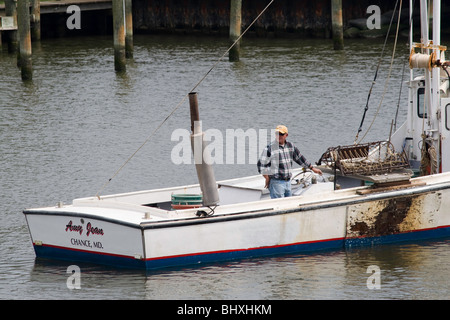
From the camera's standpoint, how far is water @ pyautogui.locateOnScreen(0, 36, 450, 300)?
14961 millimetres

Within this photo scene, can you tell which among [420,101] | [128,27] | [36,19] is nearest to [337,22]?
[128,27]

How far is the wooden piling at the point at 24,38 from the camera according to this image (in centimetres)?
3356

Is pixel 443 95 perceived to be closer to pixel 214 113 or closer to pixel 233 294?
pixel 233 294

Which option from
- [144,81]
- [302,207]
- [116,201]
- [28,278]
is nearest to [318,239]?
[302,207]

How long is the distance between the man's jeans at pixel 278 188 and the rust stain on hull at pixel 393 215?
108 centimetres

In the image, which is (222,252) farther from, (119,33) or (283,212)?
(119,33)

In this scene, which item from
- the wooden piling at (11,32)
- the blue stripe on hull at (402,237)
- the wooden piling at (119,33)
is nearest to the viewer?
the blue stripe on hull at (402,237)

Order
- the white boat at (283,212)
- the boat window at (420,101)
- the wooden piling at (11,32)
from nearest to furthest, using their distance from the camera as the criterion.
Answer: the white boat at (283,212) < the boat window at (420,101) < the wooden piling at (11,32)

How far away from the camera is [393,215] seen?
16516 mm

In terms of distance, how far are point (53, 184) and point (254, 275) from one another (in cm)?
799

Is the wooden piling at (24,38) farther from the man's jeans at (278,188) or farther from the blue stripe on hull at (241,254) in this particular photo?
the blue stripe on hull at (241,254)

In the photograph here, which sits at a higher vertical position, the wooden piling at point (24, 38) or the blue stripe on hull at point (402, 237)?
the wooden piling at point (24, 38)

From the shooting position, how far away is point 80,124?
29031 millimetres

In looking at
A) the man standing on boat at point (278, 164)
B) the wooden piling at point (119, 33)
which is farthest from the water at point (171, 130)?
the man standing on boat at point (278, 164)
